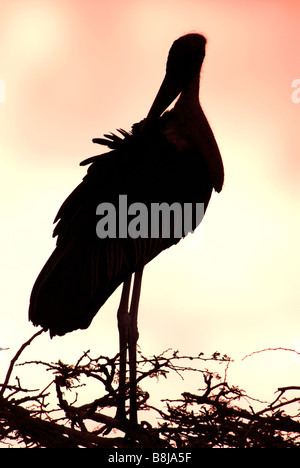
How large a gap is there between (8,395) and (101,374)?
2.03 feet

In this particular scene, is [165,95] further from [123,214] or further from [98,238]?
[98,238]

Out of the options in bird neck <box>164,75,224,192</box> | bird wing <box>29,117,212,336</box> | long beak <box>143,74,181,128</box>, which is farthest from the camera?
long beak <box>143,74,181,128</box>

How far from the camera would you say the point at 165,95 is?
803cm

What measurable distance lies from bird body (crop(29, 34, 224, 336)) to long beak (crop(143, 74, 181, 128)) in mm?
299

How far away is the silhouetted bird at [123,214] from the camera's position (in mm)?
6688

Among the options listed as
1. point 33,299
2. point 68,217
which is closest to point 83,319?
point 33,299

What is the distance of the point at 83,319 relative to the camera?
6.68 meters

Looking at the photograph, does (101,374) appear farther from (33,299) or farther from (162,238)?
(162,238)

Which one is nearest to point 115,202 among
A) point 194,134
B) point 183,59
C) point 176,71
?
point 194,134

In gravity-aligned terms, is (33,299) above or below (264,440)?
above

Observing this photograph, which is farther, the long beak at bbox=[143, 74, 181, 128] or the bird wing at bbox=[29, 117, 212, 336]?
Answer: the long beak at bbox=[143, 74, 181, 128]

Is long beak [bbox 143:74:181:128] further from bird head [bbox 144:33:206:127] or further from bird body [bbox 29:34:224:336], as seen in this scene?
bird body [bbox 29:34:224:336]

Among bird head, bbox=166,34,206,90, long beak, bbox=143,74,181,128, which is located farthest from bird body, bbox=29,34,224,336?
bird head, bbox=166,34,206,90

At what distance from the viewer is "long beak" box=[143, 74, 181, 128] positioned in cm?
798
